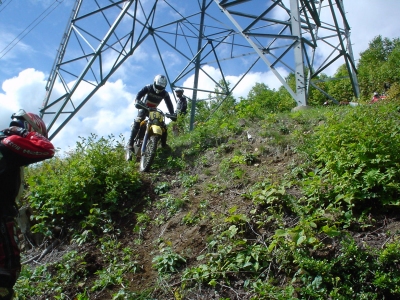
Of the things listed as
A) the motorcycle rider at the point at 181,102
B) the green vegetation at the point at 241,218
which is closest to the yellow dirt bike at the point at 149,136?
the green vegetation at the point at 241,218

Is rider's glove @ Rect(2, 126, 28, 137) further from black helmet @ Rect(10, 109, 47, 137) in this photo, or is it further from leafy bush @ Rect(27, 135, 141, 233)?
leafy bush @ Rect(27, 135, 141, 233)

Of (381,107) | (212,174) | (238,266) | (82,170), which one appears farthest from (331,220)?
(82,170)

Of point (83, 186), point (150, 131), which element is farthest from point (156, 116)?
point (83, 186)

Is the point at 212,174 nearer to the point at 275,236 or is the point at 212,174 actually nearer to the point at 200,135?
the point at 200,135

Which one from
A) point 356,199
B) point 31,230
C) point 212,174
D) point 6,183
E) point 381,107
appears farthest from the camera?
point 212,174

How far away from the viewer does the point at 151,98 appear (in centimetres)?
827

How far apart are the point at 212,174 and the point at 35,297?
2.96m

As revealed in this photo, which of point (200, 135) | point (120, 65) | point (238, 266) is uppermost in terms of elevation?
point (120, 65)

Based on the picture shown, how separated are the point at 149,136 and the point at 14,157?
422 cm

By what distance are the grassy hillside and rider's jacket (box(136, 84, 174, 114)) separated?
182cm

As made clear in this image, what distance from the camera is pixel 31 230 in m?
5.77

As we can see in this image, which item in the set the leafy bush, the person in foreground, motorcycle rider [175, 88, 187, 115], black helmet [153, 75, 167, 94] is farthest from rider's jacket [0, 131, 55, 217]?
motorcycle rider [175, 88, 187, 115]

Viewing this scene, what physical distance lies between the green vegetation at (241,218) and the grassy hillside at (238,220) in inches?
0.6

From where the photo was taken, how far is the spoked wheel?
23.2 ft
